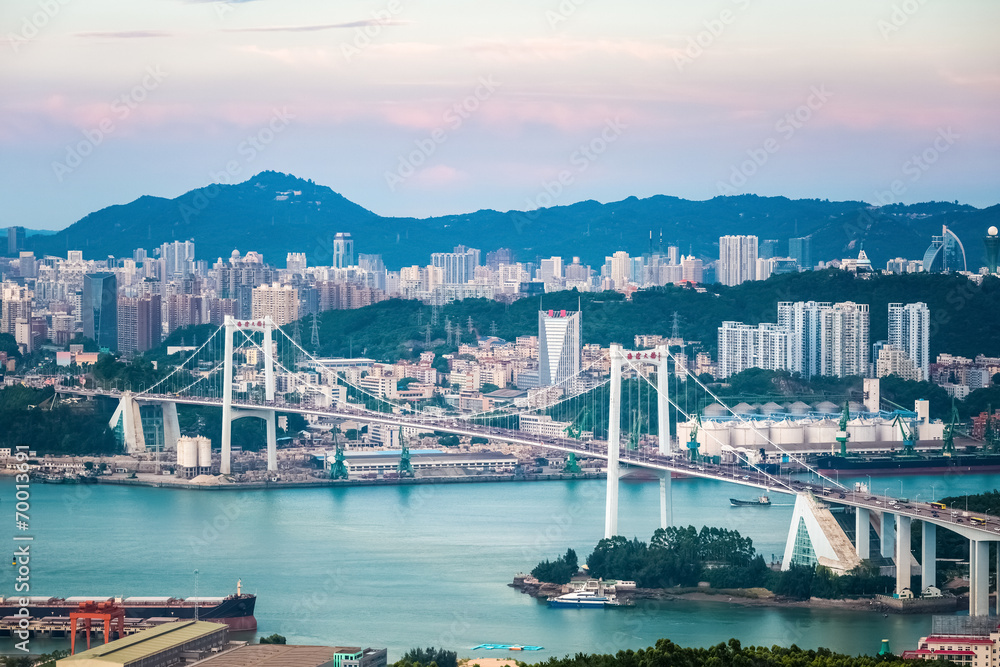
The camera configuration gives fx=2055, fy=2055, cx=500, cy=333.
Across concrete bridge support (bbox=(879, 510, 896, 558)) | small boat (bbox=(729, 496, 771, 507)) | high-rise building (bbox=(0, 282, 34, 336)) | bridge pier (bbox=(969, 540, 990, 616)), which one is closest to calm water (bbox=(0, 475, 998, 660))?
small boat (bbox=(729, 496, 771, 507))

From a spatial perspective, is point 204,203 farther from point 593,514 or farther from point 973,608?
point 973,608

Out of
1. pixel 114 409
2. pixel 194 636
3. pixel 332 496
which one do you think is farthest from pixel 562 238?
pixel 194 636

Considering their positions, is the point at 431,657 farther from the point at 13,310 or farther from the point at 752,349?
the point at 13,310

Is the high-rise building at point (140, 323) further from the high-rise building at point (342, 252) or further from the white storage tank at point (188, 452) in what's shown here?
the high-rise building at point (342, 252)

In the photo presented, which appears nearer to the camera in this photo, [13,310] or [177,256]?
[13,310]

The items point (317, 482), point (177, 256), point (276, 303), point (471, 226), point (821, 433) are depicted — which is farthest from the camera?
point (471, 226)

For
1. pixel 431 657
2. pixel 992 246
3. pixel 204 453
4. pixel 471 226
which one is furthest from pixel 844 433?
pixel 471 226

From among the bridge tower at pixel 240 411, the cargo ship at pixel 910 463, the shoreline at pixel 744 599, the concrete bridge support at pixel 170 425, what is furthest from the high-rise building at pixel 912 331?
the shoreline at pixel 744 599
